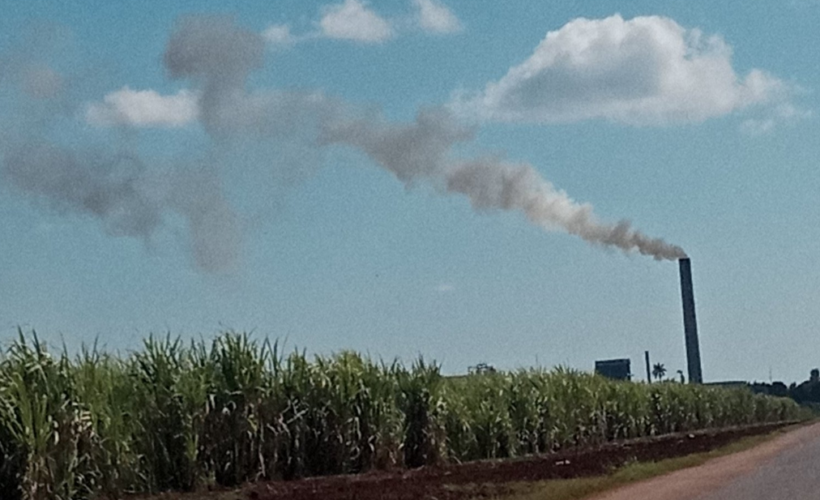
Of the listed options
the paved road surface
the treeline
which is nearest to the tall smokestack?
the paved road surface

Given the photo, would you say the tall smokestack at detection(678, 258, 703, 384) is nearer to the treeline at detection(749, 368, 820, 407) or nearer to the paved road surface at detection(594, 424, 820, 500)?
the paved road surface at detection(594, 424, 820, 500)

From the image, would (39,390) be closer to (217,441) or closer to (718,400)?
(217,441)

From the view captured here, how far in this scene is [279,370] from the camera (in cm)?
2569

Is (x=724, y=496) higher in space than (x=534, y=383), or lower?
lower

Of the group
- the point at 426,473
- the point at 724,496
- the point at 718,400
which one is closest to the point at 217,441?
the point at 426,473

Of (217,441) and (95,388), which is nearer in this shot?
(95,388)

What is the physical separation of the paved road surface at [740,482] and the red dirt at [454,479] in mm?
2076

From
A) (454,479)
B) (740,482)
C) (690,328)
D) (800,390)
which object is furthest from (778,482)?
(800,390)

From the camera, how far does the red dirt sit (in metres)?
22.1

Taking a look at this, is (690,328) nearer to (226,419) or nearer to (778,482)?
(778,482)

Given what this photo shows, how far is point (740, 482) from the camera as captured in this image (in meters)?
26.5

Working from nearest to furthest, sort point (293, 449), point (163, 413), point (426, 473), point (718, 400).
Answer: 1. point (163, 413)
2. point (293, 449)
3. point (426, 473)
4. point (718, 400)

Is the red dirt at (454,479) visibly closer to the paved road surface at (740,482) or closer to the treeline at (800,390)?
the paved road surface at (740,482)

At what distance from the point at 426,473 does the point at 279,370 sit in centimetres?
427
